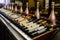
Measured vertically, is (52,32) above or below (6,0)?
below

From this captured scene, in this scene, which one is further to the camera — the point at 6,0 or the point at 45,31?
the point at 6,0

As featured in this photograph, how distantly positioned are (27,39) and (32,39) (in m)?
0.06

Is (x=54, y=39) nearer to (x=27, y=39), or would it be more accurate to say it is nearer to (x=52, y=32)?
(x=52, y=32)

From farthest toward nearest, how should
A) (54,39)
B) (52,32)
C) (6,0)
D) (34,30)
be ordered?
(6,0) < (34,30) < (52,32) < (54,39)

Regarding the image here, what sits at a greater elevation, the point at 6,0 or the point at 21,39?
the point at 6,0

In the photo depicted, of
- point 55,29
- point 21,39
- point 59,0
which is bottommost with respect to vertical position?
point 21,39

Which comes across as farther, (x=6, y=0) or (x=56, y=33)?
(x=6, y=0)

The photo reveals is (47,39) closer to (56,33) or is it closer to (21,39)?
(56,33)

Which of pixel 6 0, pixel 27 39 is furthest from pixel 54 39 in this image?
pixel 6 0

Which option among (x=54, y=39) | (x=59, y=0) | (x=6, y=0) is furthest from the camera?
(x=6, y=0)

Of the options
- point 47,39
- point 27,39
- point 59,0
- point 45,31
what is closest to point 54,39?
point 47,39

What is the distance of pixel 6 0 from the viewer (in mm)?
9945

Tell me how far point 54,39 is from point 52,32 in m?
0.12

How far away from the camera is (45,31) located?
5.10 feet
